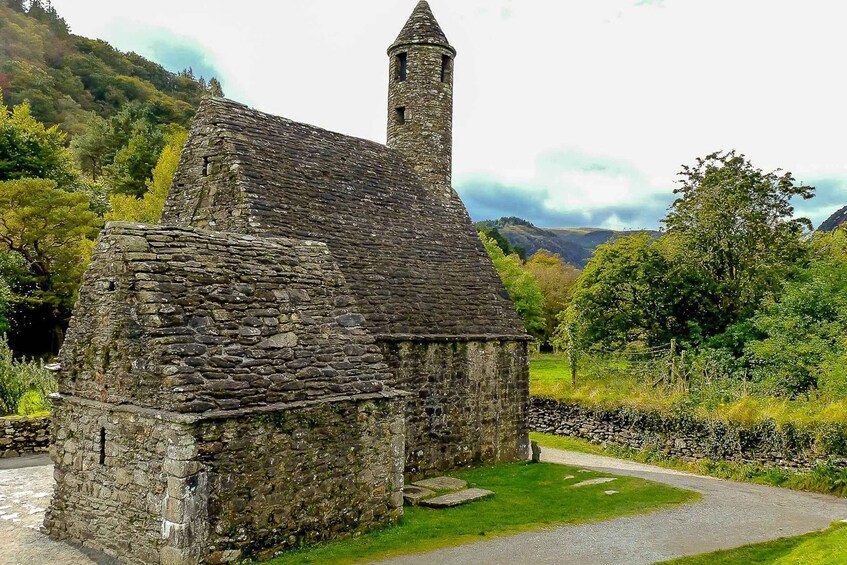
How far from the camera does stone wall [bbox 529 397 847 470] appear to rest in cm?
1539

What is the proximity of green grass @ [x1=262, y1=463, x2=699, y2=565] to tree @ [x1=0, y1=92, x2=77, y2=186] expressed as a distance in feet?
109

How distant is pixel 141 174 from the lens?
4456 cm

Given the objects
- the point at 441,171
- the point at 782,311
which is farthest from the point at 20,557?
the point at 782,311

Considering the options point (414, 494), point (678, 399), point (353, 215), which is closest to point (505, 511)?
point (414, 494)

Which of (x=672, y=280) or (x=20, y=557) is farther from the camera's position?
(x=672, y=280)

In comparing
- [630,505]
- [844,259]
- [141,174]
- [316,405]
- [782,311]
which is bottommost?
[630,505]

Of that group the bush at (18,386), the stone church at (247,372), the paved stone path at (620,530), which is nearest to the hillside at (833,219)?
the paved stone path at (620,530)

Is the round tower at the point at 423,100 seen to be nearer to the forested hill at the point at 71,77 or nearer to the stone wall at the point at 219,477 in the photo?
the stone wall at the point at 219,477

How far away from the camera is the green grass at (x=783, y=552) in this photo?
8688 millimetres

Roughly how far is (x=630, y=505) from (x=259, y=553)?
302 inches

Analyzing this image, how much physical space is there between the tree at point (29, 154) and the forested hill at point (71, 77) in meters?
19.4

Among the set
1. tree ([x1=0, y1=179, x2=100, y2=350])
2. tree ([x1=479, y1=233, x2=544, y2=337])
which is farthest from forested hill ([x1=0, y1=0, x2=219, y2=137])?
tree ([x1=479, y1=233, x2=544, y2=337])

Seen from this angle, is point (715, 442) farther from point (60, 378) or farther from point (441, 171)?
point (60, 378)

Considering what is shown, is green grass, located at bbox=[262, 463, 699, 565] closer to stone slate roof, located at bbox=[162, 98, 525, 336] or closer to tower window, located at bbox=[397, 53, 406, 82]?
stone slate roof, located at bbox=[162, 98, 525, 336]
